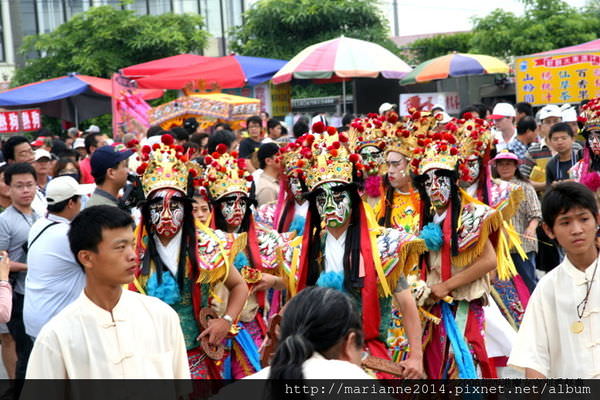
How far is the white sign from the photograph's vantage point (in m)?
16.9

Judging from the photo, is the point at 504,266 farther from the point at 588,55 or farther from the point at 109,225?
the point at 588,55

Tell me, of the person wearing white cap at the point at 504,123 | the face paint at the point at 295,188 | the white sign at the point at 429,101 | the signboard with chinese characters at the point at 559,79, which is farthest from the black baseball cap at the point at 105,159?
the white sign at the point at 429,101

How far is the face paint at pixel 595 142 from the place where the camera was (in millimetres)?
8055

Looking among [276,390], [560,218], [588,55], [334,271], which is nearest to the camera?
[276,390]

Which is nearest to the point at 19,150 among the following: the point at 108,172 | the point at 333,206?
the point at 108,172

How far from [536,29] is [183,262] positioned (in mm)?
22785

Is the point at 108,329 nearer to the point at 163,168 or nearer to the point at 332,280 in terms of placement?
the point at 332,280

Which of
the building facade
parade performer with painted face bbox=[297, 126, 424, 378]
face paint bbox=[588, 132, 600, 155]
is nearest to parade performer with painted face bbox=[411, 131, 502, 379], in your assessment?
parade performer with painted face bbox=[297, 126, 424, 378]

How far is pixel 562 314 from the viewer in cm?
407

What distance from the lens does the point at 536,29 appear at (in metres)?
26.4

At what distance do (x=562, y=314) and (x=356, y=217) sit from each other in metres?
1.50

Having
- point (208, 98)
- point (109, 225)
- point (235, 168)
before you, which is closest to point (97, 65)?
point (208, 98)

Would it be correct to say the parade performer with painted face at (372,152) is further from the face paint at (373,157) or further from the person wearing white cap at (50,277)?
the person wearing white cap at (50,277)

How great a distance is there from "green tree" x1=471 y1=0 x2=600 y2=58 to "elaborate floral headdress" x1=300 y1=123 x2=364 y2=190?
2191cm
